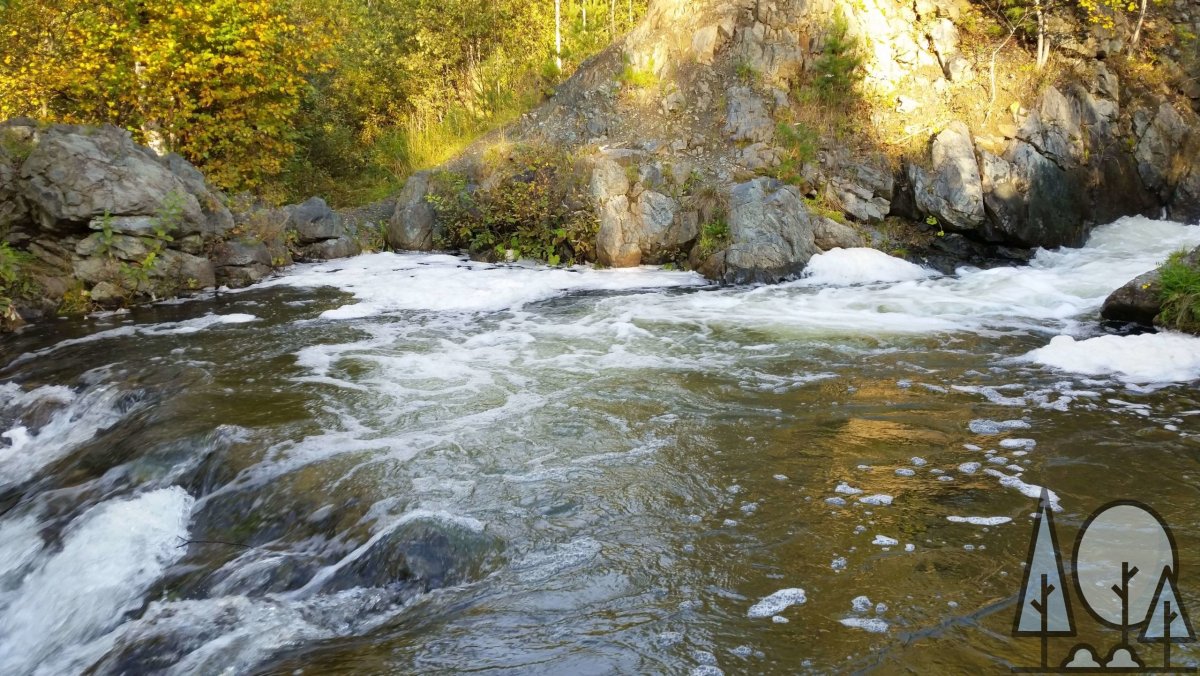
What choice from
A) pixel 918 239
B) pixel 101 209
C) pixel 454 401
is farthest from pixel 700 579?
pixel 918 239

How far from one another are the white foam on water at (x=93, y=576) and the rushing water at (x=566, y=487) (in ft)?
0.07

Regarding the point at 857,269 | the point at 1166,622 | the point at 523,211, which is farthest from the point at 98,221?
the point at 1166,622

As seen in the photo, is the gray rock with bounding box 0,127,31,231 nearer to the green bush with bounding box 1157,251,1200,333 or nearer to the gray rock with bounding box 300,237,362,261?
the gray rock with bounding box 300,237,362,261

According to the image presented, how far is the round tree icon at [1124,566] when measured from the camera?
338cm

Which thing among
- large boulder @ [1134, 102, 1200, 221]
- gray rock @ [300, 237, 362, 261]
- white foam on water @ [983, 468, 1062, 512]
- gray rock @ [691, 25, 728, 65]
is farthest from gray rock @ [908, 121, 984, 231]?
→ gray rock @ [300, 237, 362, 261]

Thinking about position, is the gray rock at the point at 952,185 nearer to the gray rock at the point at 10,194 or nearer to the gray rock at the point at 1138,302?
Result: the gray rock at the point at 1138,302

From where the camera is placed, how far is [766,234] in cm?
1232

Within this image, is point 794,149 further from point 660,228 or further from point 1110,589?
point 1110,589

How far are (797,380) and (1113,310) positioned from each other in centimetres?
434

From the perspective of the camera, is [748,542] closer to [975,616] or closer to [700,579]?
[700,579]

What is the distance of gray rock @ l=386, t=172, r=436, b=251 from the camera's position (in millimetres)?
15125

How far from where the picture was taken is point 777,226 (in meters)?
12.4

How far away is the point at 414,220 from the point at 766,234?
6.91 metres

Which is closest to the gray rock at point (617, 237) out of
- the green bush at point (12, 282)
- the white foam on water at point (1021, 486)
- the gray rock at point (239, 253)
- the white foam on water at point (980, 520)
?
the gray rock at point (239, 253)
